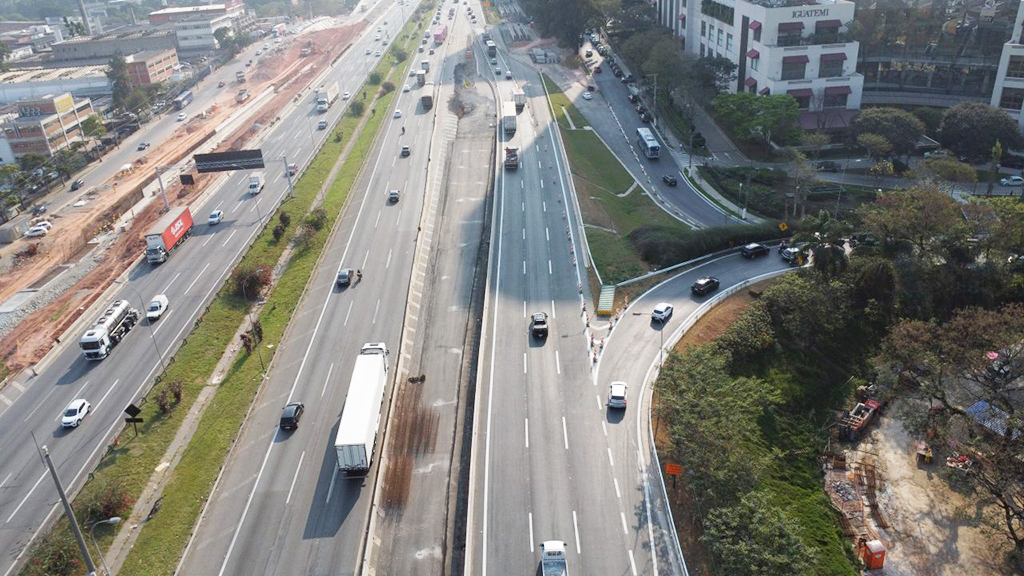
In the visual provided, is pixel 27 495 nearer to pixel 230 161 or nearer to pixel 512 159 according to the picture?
pixel 230 161

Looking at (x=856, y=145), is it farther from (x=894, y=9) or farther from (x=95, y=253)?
(x=95, y=253)

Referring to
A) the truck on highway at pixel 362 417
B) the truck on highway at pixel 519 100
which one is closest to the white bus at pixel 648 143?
the truck on highway at pixel 519 100

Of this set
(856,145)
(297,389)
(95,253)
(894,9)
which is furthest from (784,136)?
(95,253)

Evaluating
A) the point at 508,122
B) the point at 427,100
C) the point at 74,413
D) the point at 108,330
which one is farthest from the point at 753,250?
the point at 427,100

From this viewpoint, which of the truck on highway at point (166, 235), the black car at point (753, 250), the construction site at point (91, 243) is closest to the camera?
the black car at point (753, 250)

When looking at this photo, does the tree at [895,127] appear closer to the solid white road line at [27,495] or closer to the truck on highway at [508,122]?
the truck on highway at [508,122]

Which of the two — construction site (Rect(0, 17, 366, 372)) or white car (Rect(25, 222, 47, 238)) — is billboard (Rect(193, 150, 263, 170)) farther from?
white car (Rect(25, 222, 47, 238))
